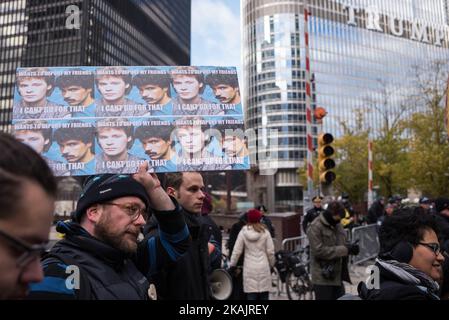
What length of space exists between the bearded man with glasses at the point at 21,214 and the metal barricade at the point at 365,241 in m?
11.1

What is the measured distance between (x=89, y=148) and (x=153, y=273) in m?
0.92

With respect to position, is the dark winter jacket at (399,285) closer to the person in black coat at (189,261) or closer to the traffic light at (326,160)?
the person in black coat at (189,261)

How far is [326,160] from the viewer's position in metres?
7.94

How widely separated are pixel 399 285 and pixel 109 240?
1583mm

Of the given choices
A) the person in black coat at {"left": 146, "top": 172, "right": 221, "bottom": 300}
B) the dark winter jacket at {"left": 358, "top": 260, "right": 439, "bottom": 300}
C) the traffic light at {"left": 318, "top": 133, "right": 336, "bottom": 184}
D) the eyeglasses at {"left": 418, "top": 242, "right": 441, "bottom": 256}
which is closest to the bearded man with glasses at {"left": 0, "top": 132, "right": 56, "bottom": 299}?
the person in black coat at {"left": 146, "top": 172, "right": 221, "bottom": 300}

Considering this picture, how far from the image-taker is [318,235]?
18.6ft

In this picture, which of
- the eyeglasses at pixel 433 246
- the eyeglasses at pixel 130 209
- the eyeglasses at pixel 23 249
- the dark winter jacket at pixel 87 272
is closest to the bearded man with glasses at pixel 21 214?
the eyeglasses at pixel 23 249

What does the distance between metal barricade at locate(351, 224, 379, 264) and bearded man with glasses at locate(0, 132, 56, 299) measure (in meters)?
11.1

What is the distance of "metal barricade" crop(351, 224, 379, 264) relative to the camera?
37.2 ft

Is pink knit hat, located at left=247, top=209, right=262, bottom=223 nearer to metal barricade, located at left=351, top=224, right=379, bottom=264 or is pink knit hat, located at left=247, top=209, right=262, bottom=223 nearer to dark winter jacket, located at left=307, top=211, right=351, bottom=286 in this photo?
dark winter jacket, located at left=307, top=211, right=351, bottom=286

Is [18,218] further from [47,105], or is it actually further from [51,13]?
[51,13]

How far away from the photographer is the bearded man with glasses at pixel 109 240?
1.71m

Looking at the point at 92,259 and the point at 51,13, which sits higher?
the point at 51,13

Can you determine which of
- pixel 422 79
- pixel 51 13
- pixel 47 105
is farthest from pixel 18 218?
pixel 422 79
